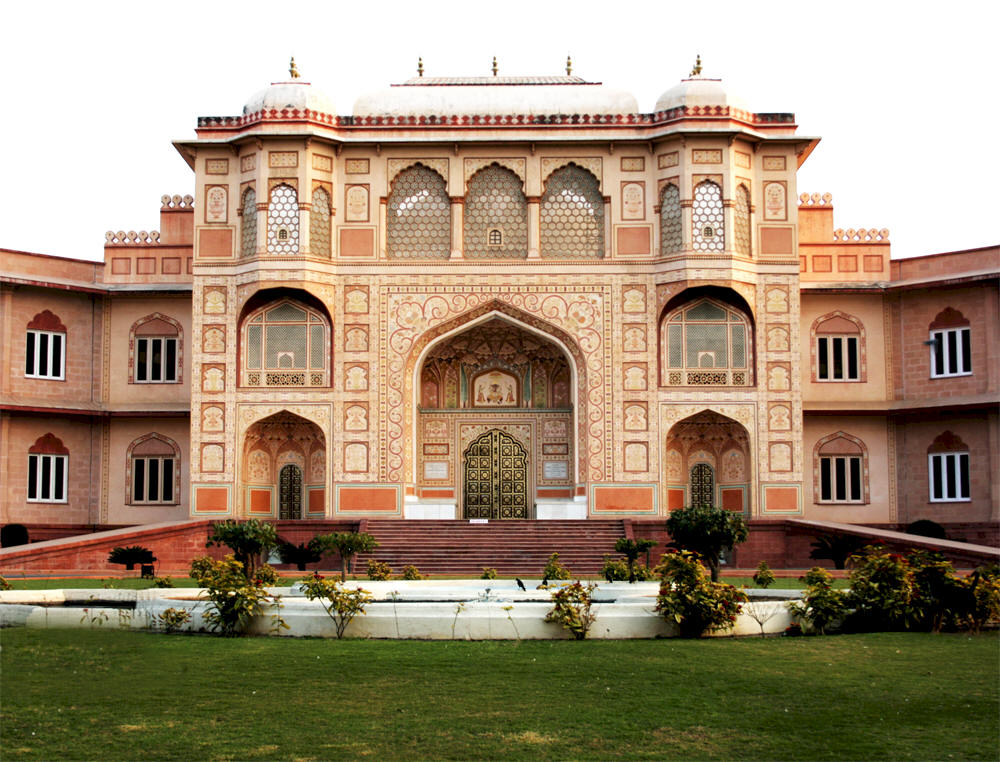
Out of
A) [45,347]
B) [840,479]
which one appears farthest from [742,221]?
[45,347]

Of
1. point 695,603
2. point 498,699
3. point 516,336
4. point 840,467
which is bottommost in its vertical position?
point 498,699

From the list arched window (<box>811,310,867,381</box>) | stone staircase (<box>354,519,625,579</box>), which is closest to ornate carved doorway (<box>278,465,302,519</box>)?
stone staircase (<box>354,519,625,579</box>)

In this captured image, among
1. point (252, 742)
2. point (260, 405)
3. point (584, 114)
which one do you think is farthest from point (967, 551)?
point (252, 742)

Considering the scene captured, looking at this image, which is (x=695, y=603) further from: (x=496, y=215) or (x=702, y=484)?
(x=496, y=215)

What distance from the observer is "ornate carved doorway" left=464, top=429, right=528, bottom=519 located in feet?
101

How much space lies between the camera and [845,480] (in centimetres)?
3100

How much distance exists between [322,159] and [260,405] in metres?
5.75

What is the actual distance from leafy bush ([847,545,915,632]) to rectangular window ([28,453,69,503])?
74.7ft

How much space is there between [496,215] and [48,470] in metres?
12.2

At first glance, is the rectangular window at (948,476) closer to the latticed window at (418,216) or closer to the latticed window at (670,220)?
the latticed window at (670,220)

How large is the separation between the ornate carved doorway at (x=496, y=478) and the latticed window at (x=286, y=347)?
4.26 m

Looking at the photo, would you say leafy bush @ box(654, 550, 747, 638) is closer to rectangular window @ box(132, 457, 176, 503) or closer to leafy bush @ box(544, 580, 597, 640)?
leafy bush @ box(544, 580, 597, 640)

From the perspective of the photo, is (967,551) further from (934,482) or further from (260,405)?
(260,405)

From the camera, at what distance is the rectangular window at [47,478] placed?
3059 centimetres
